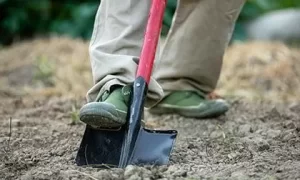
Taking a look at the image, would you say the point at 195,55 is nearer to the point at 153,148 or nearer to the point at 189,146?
the point at 189,146

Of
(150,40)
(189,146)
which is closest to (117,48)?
(150,40)

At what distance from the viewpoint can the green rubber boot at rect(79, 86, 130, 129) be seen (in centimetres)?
204

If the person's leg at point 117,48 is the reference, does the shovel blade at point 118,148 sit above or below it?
below

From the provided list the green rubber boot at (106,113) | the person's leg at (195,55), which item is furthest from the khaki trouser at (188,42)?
the green rubber boot at (106,113)

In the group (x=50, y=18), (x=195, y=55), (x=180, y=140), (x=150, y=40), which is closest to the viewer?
(x=150, y=40)

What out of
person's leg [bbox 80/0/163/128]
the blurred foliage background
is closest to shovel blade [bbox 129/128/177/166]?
person's leg [bbox 80/0/163/128]

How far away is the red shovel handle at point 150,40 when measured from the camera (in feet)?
7.04

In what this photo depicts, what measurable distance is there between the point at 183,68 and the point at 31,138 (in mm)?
753

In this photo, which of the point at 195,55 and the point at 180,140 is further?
the point at 195,55

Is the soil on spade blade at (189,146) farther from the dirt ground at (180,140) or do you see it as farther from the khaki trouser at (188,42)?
the khaki trouser at (188,42)

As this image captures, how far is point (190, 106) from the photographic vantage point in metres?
2.92

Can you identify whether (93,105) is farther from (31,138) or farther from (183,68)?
(183,68)

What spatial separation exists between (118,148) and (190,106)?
0.88 meters

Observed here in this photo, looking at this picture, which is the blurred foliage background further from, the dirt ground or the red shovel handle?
the red shovel handle
